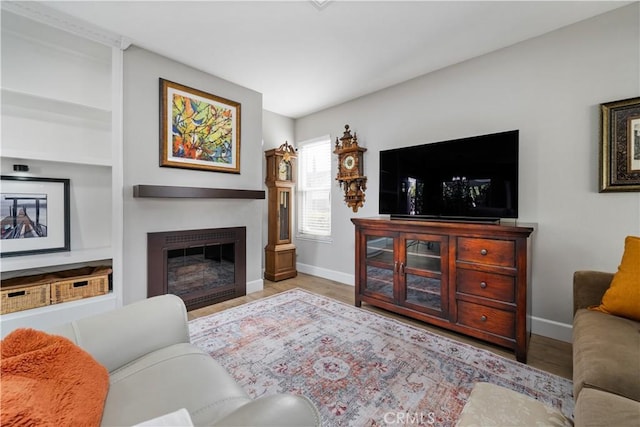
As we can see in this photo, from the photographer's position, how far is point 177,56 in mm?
2678

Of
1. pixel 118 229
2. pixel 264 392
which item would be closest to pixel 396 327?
pixel 264 392

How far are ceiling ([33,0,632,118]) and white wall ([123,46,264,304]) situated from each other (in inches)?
6.2

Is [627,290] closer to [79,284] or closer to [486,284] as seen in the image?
[486,284]

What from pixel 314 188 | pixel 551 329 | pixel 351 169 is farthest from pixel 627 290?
pixel 314 188

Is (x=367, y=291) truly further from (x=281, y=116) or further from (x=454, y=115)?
(x=281, y=116)

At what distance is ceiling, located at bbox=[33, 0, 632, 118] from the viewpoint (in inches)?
78.4

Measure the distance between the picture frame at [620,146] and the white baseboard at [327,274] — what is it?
8.43ft

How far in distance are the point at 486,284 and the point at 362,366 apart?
115cm

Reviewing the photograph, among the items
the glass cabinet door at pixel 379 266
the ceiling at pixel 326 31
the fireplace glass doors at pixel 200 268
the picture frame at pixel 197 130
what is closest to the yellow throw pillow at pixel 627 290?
the glass cabinet door at pixel 379 266

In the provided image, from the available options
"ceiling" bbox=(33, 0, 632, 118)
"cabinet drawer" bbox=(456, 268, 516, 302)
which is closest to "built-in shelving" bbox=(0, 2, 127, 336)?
"ceiling" bbox=(33, 0, 632, 118)

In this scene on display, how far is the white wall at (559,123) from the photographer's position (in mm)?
2020

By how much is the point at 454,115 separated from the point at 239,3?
2.25 meters

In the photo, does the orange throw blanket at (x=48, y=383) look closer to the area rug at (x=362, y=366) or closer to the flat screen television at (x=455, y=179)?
the area rug at (x=362, y=366)

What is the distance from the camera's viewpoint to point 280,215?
396 cm
